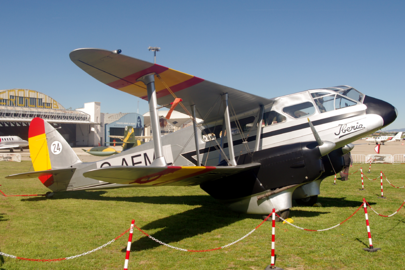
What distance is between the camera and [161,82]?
267 inches

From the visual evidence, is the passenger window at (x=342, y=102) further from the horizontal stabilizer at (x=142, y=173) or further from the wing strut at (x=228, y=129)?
the horizontal stabilizer at (x=142, y=173)

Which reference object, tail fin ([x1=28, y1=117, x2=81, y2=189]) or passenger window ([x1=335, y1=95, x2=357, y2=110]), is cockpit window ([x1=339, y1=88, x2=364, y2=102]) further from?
tail fin ([x1=28, y1=117, x2=81, y2=189])

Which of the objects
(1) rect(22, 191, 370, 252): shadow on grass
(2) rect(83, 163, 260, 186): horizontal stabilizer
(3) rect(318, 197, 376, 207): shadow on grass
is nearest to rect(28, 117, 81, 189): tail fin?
(1) rect(22, 191, 370, 252): shadow on grass

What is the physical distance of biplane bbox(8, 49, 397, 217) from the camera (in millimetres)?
6344

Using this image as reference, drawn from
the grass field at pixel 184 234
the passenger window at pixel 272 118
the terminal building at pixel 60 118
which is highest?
the terminal building at pixel 60 118

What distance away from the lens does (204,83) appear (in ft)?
22.7

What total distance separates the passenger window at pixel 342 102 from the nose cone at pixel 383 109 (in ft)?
1.14

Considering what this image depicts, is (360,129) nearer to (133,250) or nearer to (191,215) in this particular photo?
(191,215)

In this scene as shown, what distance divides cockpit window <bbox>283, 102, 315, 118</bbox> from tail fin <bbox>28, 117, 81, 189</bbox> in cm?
767

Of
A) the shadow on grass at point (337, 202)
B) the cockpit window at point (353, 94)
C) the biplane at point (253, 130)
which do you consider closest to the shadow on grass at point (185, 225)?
the biplane at point (253, 130)

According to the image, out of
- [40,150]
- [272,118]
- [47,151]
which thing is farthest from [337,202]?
[40,150]

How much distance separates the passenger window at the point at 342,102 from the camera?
7.49 metres

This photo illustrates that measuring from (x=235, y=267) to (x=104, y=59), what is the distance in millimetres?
4586

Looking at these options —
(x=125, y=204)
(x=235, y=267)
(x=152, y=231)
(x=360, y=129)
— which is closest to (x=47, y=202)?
(x=125, y=204)
